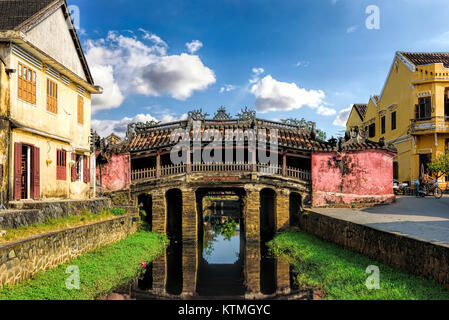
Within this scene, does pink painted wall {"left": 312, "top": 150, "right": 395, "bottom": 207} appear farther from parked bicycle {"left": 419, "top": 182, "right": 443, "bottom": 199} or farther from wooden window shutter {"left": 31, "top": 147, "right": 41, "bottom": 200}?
wooden window shutter {"left": 31, "top": 147, "right": 41, "bottom": 200}

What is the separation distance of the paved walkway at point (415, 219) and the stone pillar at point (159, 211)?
857cm

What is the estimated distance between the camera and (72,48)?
16266 mm

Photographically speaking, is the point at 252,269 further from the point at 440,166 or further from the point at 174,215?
the point at 440,166

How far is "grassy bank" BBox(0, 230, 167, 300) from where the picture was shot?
7621 millimetres


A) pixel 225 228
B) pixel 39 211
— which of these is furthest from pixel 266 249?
pixel 225 228

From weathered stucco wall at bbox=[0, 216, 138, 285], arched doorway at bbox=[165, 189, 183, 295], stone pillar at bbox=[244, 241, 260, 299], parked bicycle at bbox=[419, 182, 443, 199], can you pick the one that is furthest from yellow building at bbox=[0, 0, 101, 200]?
parked bicycle at bbox=[419, 182, 443, 199]

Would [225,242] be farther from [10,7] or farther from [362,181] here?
[10,7]

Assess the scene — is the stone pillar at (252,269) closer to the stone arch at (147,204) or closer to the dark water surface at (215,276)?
the dark water surface at (215,276)

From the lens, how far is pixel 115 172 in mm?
19578

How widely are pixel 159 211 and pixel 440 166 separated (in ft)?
56.8

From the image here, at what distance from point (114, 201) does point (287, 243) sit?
9.70 m

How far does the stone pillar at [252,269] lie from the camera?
35.4 feet

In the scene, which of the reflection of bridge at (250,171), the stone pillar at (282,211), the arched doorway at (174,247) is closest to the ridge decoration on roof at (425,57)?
the reflection of bridge at (250,171)
